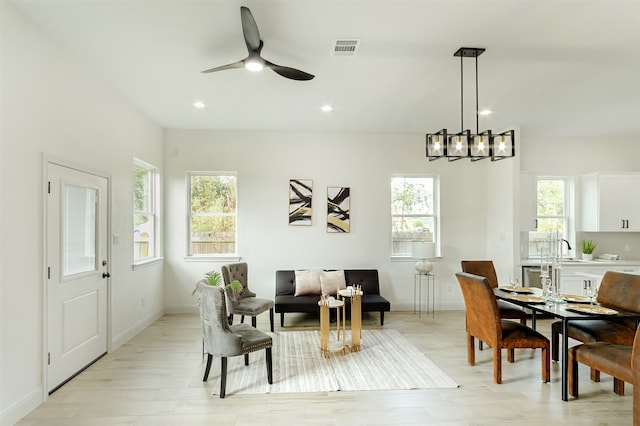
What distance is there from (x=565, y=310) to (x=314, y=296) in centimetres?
326

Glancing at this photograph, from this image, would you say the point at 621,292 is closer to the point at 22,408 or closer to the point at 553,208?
the point at 553,208

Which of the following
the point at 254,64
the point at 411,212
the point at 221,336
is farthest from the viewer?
the point at 411,212

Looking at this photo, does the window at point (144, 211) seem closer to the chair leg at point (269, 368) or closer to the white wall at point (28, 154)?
the white wall at point (28, 154)

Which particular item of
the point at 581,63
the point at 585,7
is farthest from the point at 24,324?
the point at 581,63

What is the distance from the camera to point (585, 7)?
261 cm

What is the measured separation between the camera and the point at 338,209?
20.5ft

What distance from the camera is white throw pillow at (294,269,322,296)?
566 centimetres

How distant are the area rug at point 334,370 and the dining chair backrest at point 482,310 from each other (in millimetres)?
528

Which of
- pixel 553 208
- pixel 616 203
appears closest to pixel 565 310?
pixel 553 208

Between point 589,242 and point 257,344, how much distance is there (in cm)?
585

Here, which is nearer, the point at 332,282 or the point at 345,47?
the point at 345,47

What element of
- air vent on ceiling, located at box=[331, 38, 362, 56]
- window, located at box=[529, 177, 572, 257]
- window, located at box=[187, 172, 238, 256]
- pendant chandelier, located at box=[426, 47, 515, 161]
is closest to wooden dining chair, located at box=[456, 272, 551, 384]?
pendant chandelier, located at box=[426, 47, 515, 161]

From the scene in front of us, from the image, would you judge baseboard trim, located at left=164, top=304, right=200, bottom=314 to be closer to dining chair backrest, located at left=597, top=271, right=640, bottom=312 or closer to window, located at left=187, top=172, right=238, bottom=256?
window, located at left=187, top=172, right=238, bottom=256

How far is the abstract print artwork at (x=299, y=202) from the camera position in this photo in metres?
6.18
